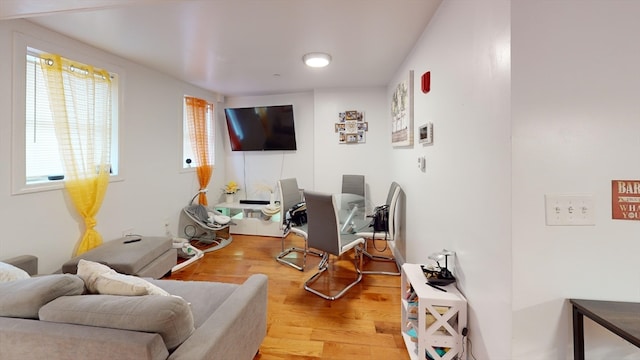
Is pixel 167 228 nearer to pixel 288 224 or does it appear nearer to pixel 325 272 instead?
pixel 288 224

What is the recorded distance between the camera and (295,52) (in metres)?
2.79

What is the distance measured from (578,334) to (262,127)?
4.42 meters

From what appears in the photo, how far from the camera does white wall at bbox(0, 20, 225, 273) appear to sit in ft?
6.63

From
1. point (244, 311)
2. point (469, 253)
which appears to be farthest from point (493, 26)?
point (244, 311)

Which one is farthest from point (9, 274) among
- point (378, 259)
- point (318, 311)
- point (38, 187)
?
point (378, 259)

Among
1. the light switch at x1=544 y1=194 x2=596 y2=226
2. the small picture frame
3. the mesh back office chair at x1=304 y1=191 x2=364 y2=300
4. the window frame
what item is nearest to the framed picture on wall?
the small picture frame

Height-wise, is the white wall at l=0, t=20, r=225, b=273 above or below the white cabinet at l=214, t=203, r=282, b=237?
above

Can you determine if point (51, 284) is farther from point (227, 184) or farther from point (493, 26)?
point (227, 184)

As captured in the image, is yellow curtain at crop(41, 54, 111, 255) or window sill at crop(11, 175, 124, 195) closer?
window sill at crop(11, 175, 124, 195)

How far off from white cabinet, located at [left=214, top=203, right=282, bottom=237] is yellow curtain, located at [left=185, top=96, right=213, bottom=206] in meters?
0.43

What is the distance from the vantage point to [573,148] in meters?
1.05

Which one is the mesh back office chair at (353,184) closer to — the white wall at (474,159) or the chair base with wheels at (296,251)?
the chair base with wheels at (296,251)

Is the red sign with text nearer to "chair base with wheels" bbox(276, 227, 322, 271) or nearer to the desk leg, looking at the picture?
the desk leg

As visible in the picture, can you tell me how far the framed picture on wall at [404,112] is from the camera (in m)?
2.59
